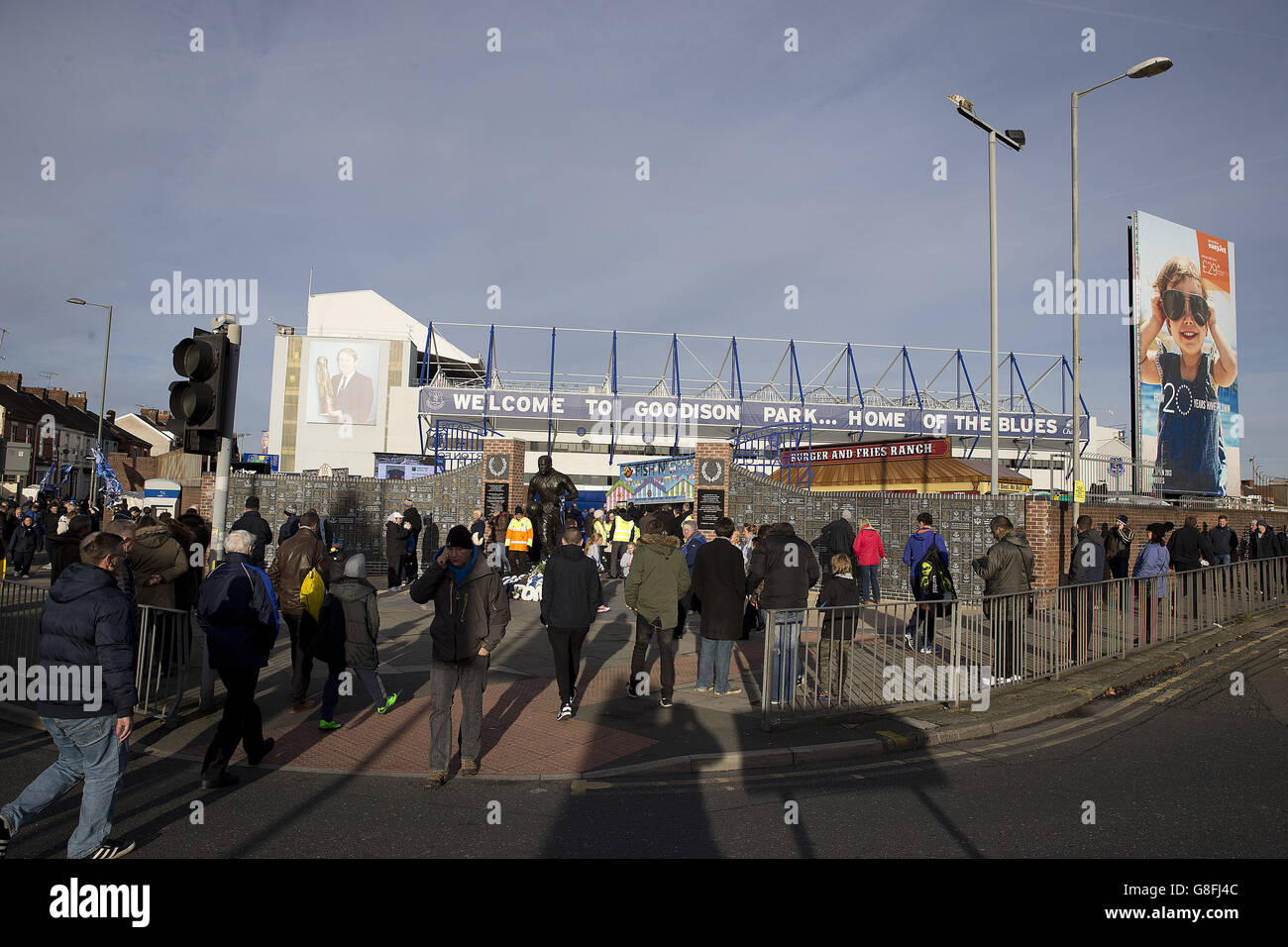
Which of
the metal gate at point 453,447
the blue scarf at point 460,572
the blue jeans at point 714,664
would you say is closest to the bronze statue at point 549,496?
the blue jeans at point 714,664

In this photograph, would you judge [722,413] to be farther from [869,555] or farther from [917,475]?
[869,555]

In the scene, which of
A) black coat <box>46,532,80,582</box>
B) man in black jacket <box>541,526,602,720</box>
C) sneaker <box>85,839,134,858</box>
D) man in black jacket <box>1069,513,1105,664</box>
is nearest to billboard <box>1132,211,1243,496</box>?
man in black jacket <box>1069,513,1105,664</box>

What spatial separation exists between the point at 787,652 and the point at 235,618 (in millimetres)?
4638

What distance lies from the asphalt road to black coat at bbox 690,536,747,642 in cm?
202

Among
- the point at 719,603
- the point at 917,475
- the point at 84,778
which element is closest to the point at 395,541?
the point at 719,603

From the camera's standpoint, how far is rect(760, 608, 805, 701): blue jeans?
749 cm

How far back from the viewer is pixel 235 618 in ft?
18.6

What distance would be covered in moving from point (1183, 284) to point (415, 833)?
3183 centimetres

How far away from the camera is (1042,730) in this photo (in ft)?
24.3

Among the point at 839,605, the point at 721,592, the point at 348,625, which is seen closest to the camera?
the point at 348,625

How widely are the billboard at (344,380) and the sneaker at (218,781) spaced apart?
180 feet

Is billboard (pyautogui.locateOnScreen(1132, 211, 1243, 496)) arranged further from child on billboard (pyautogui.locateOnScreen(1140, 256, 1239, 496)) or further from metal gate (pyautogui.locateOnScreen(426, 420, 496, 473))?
metal gate (pyautogui.locateOnScreen(426, 420, 496, 473))
